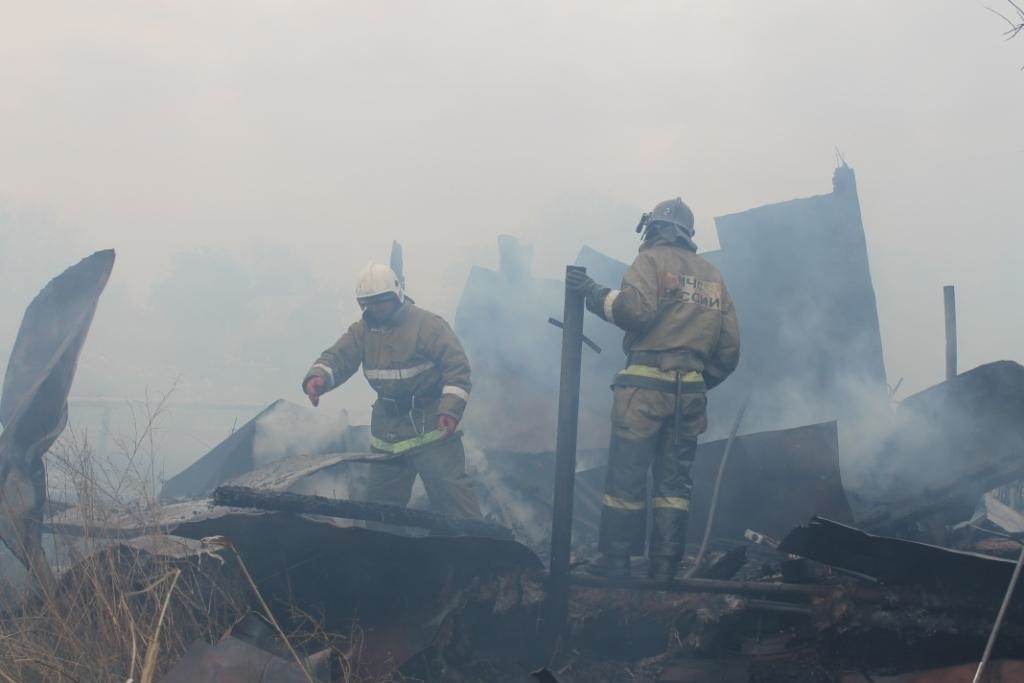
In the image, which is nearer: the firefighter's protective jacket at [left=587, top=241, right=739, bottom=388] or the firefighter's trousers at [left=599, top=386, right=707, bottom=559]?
the firefighter's trousers at [left=599, top=386, right=707, bottom=559]

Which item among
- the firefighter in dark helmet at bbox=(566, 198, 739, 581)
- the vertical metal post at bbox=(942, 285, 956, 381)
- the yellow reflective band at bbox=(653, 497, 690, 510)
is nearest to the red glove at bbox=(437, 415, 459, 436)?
the firefighter in dark helmet at bbox=(566, 198, 739, 581)

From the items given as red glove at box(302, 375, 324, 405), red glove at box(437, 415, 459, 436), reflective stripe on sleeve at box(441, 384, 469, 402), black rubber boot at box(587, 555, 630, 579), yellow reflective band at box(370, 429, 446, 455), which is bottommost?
black rubber boot at box(587, 555, 630, 579)

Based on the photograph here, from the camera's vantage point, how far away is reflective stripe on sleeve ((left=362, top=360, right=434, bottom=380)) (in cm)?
543

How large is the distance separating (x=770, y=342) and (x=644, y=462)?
363 cm

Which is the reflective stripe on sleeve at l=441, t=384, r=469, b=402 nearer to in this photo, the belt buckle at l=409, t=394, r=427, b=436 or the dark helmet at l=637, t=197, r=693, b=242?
the belt buckle at l=409, t=394, r=427, b=436

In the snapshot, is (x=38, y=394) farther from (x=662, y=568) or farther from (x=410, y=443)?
(x=662, y=568)

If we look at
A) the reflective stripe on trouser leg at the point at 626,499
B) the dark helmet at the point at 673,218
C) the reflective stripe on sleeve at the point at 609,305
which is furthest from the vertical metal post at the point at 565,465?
the dark helmet at the point at 673,218

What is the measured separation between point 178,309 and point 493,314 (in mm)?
14467

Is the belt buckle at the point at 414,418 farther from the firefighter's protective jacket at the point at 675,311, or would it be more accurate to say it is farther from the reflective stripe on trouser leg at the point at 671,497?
the reflective stripe on trouser leg at the point at 671,497

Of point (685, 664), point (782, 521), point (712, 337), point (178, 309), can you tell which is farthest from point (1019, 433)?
point (178, 309)

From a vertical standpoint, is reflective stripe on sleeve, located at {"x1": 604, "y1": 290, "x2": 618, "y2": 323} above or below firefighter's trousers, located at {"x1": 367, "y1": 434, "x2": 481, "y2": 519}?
above

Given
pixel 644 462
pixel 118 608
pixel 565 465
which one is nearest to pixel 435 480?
pixel 565 465

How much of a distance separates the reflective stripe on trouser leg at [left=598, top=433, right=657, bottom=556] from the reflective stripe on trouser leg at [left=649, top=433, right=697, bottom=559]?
0.25 feet

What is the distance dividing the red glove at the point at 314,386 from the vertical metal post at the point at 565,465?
6.50 ft
